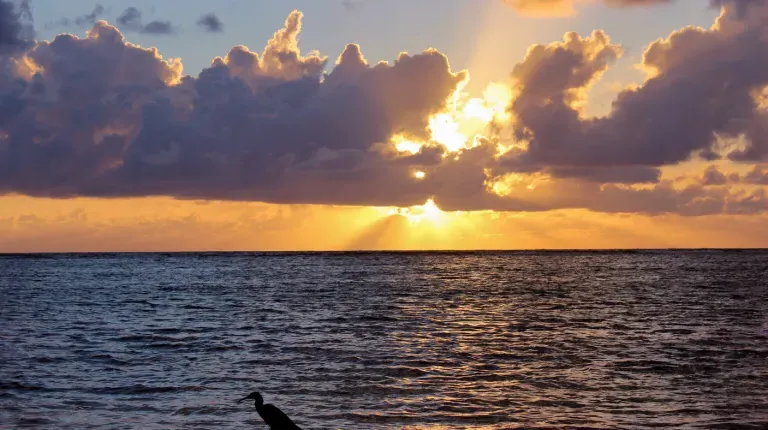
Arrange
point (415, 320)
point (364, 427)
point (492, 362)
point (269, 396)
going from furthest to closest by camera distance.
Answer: point (415, 320)
point (492, 362)
point (269, 396)
point (364, 427)

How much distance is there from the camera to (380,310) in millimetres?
63219

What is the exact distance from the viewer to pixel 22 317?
2344 inches

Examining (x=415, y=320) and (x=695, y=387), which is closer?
(x=695, y=387)

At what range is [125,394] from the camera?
91.5ft

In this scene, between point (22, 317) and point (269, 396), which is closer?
point (269, 396)

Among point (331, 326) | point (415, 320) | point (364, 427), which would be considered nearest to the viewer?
point (364, 427)

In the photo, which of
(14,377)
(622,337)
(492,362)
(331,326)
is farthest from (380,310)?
(14,377)

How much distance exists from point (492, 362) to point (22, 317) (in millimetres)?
39307

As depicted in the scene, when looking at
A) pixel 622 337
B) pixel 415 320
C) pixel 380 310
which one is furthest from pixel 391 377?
pixel 380 310

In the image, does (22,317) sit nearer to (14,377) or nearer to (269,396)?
(14,377)

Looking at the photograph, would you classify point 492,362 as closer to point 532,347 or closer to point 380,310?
point 532,347

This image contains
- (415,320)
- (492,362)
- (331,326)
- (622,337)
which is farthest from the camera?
(415,320)

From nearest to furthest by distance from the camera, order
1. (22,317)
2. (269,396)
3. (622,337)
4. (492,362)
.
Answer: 1. (269,396)
2. (492,362)
3. (622,337)
4. (22,317)

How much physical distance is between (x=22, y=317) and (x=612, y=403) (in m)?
47.1
